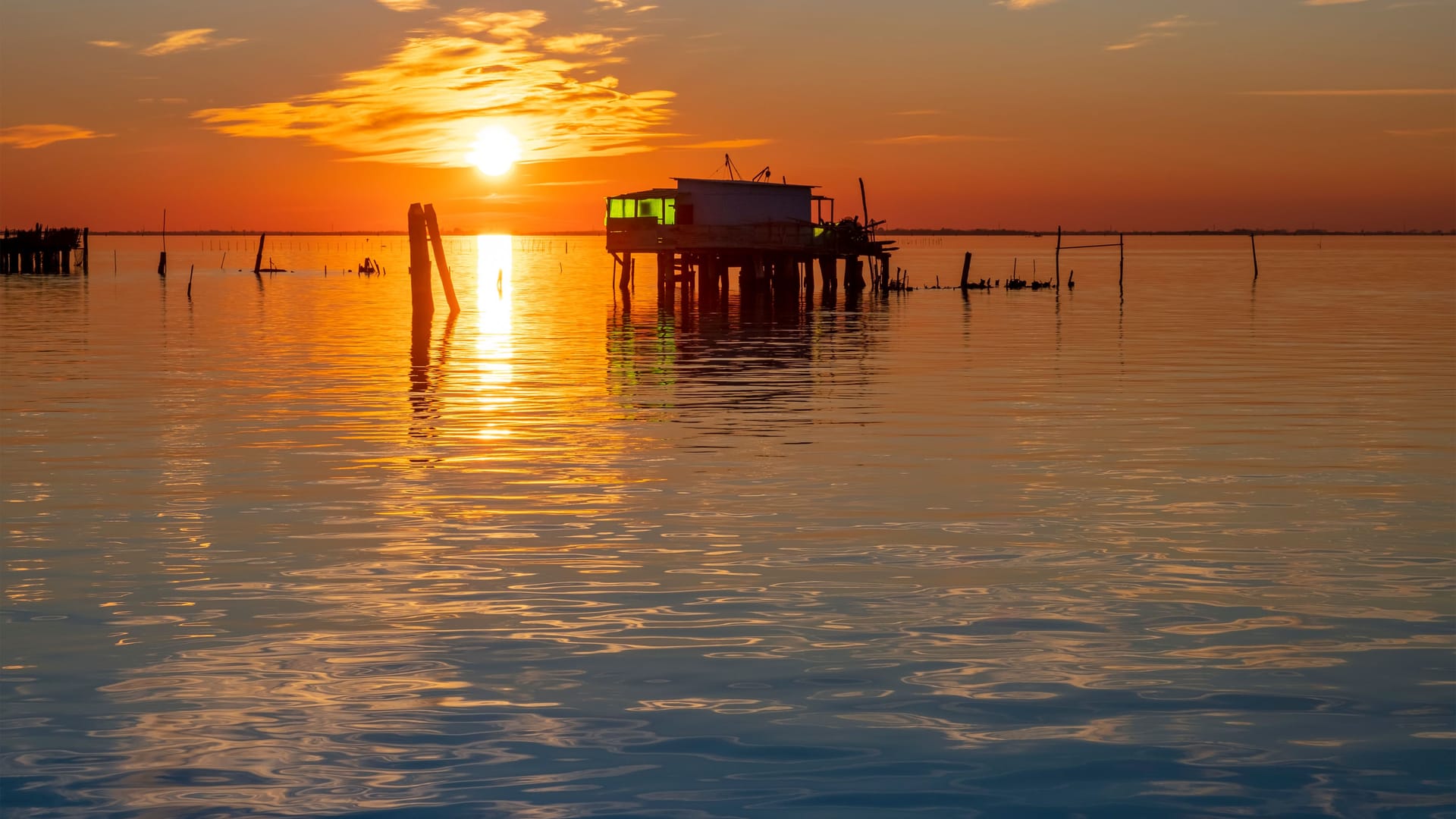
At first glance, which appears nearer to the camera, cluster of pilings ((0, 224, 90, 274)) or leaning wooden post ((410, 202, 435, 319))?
leaning wooden post ((410, 202, 435, 319))

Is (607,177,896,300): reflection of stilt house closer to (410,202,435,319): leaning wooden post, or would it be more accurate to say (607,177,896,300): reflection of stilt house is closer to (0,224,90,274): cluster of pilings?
(410,202,435,319): leaning wooden post

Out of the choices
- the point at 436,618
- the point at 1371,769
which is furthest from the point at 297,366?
the point at 1371,769

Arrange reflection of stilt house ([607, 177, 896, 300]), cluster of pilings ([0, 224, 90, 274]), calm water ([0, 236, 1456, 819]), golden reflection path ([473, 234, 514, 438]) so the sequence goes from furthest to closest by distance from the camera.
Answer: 1. cluster of pilings ([0, 224, 90, 274])
2. reflection of stilt house ([607, 177, 896, 300])
3. golden reflection path ([473, 234, 514, 438])
4. calm water ([0, 236, 1456, 819])

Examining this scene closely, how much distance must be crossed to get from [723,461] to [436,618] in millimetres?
8040

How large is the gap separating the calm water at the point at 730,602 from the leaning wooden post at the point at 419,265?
2613 centimetres

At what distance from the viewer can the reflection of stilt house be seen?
6831 centimetres

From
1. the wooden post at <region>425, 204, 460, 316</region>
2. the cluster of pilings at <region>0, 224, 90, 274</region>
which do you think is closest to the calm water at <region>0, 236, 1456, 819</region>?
the wooden post at <region>425, 204, 460, 316</region>

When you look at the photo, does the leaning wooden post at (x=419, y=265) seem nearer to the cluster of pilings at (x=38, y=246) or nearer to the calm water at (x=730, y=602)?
the calm water at (x=730, y=602)

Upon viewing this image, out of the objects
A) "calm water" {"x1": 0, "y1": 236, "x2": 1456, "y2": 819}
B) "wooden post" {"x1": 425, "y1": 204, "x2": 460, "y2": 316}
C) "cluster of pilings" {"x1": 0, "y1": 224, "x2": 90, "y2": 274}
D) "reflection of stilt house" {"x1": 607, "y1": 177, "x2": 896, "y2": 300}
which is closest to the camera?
"calm water" {"x1": 0, "y1": 236, "x2": 1456, "y2": 819}

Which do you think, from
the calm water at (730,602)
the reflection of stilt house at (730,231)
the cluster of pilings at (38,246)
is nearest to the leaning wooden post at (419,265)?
the reflection of stilt house at (730,231)

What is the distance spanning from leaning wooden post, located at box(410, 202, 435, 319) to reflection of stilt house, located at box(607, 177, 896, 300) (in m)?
15.3

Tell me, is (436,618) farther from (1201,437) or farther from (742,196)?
(742,196)

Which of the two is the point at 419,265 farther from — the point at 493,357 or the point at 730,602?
the point at 730,602

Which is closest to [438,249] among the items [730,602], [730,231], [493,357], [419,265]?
[419,265]
